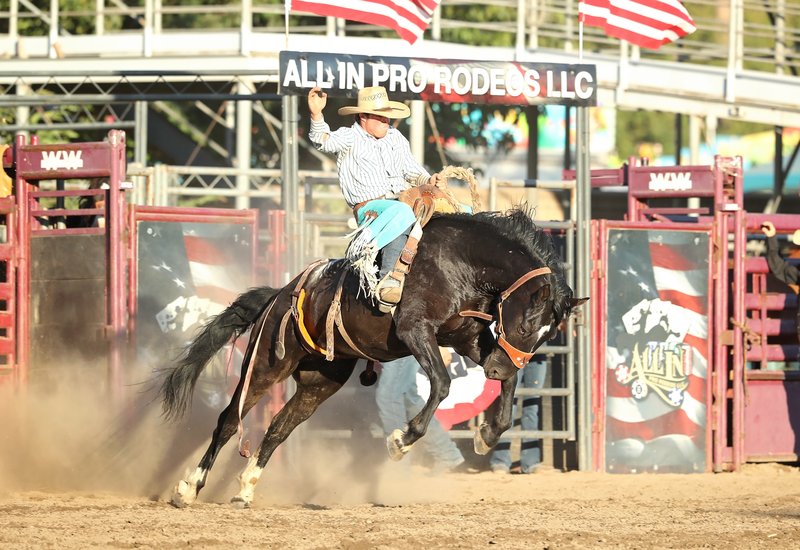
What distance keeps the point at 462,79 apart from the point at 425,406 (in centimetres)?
377

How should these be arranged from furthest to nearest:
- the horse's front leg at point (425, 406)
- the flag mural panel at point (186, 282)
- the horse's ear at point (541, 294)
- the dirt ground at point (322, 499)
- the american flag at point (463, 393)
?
the american flag at point (463, 393) < the flag mural panel at point (186, 282) < the horse's ear at point (541, 294) < the horse's front leg at point (425, 406) < the dirt ground at point (322, 499)

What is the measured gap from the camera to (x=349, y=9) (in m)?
10.5

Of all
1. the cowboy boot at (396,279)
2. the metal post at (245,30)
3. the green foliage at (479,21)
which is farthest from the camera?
the green foliage at (479,21)

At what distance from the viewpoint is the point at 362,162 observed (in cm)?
841

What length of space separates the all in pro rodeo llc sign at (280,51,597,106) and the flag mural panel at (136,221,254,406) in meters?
1.58

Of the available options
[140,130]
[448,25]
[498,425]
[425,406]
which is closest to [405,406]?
[498,425]

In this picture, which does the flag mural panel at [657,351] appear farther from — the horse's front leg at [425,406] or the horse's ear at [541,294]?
the horse's front leg at [425,406]

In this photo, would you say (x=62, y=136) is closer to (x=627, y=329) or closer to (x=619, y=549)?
(x=627, y=329)

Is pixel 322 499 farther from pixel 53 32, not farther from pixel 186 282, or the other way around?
pixel 53 32

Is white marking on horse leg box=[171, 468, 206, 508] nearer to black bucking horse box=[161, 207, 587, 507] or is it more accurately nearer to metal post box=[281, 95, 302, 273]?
black bucking horse box=[161, 207, 587, 507]

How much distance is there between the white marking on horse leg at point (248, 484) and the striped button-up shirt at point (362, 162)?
1.99m

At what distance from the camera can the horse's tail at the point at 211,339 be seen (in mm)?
9047

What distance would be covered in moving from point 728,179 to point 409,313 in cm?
462

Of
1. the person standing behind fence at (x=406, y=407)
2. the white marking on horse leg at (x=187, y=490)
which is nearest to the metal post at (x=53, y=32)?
the person standing behind fence at (x=406, y=407)
